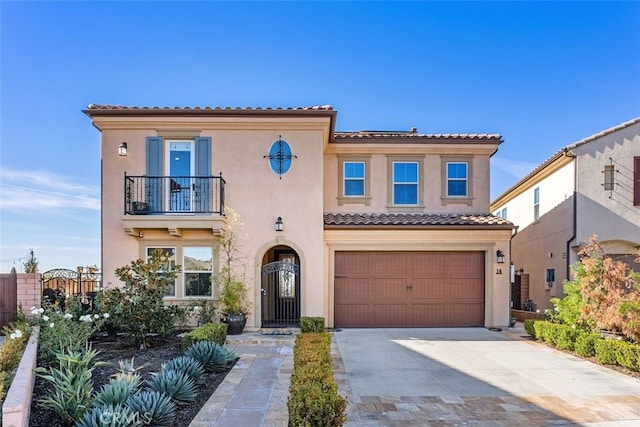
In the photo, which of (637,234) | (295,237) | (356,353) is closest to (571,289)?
(637,234)

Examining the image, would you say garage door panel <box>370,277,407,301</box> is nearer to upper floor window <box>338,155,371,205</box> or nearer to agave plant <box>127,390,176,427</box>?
upper floor window <box>338,155,371,205</box>

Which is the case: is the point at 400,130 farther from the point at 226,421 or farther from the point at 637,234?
the point at 226,421

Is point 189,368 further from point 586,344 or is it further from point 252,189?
point 586,344

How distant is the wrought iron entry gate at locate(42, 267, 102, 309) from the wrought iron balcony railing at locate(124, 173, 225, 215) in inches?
101

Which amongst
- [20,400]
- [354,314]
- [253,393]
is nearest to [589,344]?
[354,314]

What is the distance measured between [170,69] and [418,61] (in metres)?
8.63

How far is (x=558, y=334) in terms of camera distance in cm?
905

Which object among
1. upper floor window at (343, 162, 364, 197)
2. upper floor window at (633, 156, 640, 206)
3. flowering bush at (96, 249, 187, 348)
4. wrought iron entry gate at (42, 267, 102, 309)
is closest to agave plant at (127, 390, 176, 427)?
flowering bush at (96, 249, 187, 348)

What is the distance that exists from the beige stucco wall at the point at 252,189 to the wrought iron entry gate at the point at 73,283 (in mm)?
695

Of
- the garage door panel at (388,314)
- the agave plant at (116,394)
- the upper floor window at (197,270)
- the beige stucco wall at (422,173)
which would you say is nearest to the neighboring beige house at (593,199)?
the beige stucco wall at (422,173)

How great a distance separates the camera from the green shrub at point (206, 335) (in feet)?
23.9

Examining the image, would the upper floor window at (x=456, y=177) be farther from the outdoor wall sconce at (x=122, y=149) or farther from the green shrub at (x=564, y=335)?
the outdoor wall sconce at (x=122, y=149)

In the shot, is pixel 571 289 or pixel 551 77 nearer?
pixel 571 289

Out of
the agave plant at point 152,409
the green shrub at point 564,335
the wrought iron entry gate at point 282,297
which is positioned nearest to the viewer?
the agave plant at point 152,409
